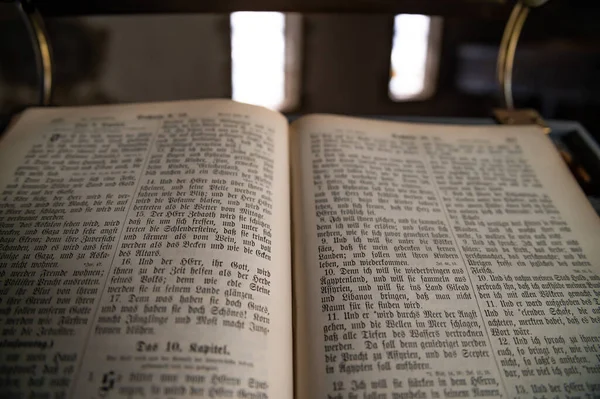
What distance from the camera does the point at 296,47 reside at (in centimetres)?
226

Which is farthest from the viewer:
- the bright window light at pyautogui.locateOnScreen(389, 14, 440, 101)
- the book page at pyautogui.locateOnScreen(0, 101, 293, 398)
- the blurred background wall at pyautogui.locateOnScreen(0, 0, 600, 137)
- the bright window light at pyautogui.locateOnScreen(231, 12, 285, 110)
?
A: the bright window light at pyautogui.locateOnScreen(389, 14, 440, 101)

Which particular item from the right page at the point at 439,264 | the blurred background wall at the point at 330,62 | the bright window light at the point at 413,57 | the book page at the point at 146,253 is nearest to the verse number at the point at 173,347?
the book page at the point at 146,253

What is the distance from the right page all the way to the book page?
0.15ft

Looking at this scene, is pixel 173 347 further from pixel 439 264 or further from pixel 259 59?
pixel 259 59

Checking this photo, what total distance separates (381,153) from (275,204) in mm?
184

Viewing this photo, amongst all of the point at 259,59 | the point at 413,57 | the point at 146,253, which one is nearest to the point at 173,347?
the point at 146,253

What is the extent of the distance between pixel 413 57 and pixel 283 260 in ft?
7.20

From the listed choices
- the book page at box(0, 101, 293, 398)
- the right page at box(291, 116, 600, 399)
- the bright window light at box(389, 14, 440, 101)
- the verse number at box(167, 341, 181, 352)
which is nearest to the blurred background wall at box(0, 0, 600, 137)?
the bright window light at box(389, 14, 440, 101)

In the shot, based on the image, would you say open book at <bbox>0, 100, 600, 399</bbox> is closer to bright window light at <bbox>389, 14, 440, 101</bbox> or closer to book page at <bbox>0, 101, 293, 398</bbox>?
book page at <bbox>0, 101, 293, 398</bbox>

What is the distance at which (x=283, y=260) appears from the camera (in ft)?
1.72

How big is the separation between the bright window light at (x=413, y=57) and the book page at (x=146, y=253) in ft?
6.19

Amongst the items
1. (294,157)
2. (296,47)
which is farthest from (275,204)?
(296,47)

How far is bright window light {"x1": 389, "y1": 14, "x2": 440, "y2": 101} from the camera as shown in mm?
2382

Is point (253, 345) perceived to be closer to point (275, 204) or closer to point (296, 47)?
point (275, 204)
